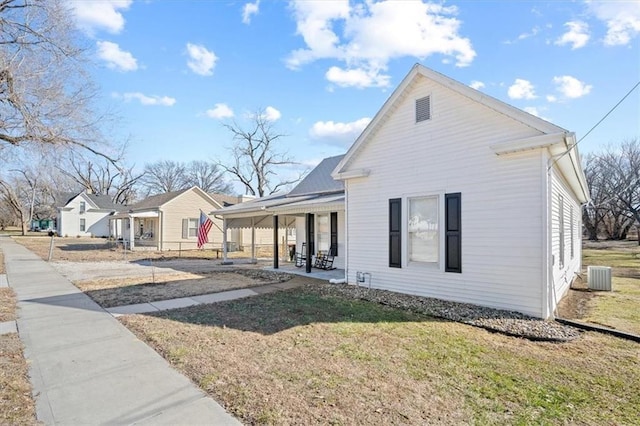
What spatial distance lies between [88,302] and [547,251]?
32.1ft

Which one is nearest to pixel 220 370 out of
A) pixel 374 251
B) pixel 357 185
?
pixel 374 251

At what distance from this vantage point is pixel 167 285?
10.3m

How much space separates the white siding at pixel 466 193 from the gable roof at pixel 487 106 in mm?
150

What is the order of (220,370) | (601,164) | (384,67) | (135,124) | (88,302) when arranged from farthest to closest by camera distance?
(601,164) < (135,124) < (384,67) < (88,302) < (220,370)

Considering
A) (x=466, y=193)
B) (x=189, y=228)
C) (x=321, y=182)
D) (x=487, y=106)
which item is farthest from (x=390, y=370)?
(x=189, y=228)

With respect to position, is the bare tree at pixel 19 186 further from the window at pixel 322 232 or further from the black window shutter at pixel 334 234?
the black window shutter at pixel 334 234

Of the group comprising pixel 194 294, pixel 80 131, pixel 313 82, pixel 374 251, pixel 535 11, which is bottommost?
pixel 194 294

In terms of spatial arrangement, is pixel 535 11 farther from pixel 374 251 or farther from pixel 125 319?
pixel 125 319

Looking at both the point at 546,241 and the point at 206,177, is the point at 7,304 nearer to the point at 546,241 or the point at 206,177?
the point at 546,241

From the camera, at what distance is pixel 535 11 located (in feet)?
26.4

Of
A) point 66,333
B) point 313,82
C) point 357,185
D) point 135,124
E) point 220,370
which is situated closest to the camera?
point 220,370

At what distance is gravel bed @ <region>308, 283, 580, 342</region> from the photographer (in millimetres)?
5684

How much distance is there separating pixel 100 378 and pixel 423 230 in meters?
6.86

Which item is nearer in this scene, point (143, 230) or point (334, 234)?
point (334, 234)
